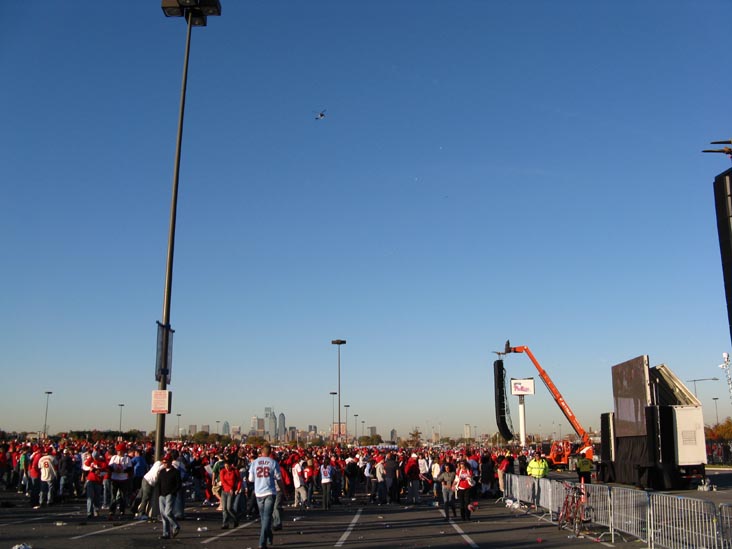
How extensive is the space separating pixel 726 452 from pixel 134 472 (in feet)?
164

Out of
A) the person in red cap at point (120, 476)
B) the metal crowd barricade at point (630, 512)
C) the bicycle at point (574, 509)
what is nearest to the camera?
the metal crowd barricade at point (630, 512)

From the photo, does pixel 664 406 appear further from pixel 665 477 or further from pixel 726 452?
pixel 726 452

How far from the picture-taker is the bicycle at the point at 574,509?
1442 cm

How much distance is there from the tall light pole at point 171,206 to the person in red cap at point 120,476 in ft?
6.76

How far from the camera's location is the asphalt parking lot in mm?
12781

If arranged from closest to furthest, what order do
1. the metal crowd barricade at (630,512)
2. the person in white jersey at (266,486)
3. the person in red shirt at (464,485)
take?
1. the person in white jersey at (266,486)
2. the metal crowd barricade at (630,512)
3. the person in red shirt at (464,485)

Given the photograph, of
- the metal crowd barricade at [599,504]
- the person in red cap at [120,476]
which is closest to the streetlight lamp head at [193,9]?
the person in red cap at [120,476]

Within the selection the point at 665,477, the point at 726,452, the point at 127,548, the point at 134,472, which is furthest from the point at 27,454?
the point at 726,452

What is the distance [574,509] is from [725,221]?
11.2 metres

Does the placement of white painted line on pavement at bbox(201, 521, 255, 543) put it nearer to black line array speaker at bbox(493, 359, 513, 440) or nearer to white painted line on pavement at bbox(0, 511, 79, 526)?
white painted line on pavement at bbox(0, 511, 79, 526)

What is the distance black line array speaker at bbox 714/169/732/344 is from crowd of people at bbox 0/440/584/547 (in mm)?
8857

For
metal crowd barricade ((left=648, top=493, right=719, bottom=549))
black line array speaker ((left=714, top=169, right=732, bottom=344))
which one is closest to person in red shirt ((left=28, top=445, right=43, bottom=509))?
metal crowd barricade ((left=648, top=493, right=719, bottom=549))

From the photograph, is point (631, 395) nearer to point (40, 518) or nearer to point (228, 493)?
point (228, 493)

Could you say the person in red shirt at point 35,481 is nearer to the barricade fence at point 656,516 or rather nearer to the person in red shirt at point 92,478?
the person in red shirt at point 92,478
